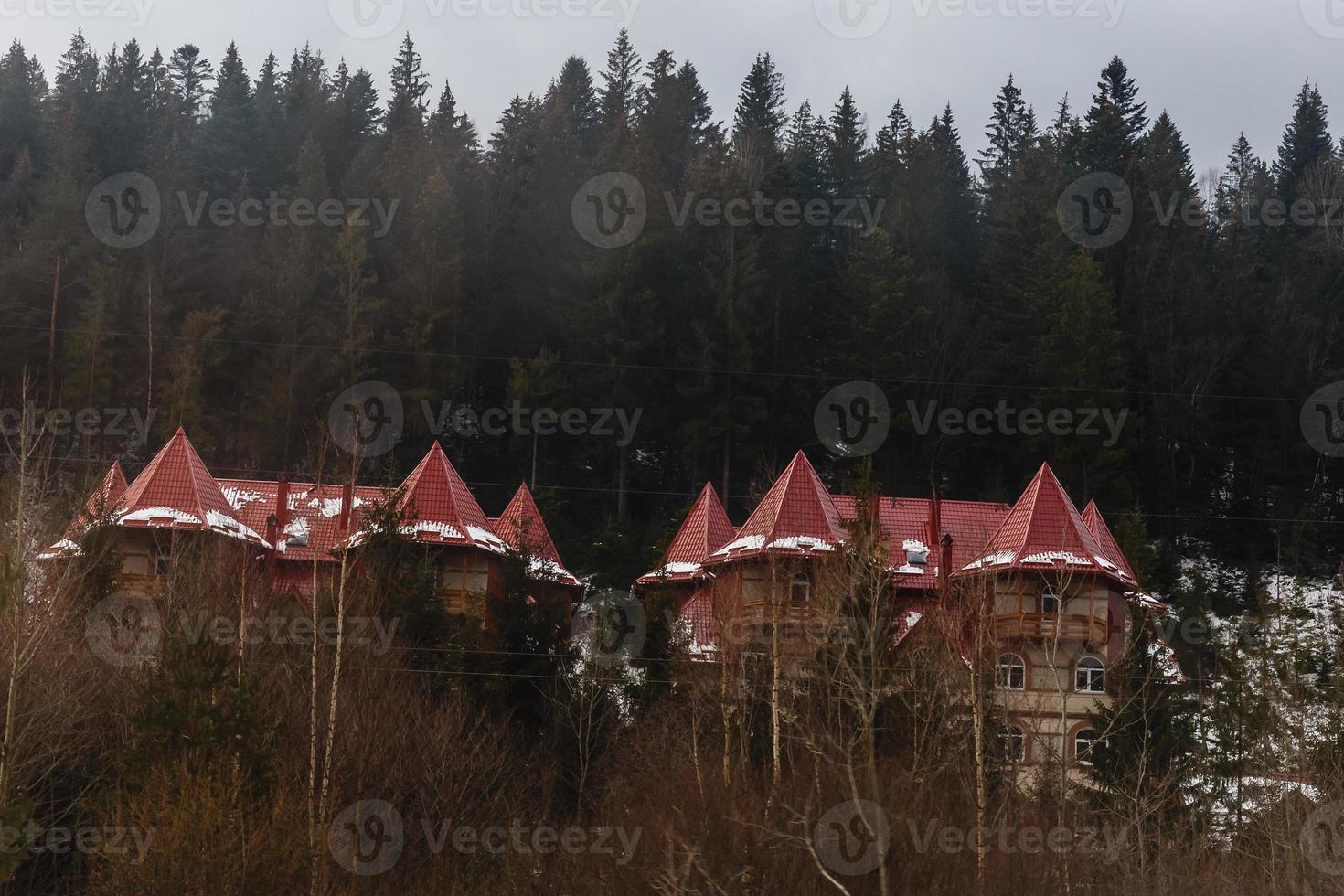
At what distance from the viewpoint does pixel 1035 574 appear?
1663 inches

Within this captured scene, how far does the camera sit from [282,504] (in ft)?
156

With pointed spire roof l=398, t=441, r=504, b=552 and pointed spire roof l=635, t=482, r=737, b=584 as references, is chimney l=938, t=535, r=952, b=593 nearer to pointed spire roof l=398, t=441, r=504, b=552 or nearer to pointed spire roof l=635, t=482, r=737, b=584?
pointed spire roof l=635, t=482, r=737, b=584

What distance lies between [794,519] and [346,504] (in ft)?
41.6

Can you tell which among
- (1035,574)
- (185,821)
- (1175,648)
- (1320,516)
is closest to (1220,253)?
(1320,516)

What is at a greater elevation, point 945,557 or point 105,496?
point 105,496

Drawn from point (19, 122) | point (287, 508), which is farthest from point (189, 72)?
point (287, 508)

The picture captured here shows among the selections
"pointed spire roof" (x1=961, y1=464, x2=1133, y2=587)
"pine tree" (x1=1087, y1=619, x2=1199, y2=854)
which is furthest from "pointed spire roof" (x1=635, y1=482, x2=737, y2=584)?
"pine tree" (x1=1087, y1=619, x2=1199, y2=854)

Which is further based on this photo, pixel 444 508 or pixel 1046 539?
pixel 444 508

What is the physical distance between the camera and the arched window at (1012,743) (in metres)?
31.8

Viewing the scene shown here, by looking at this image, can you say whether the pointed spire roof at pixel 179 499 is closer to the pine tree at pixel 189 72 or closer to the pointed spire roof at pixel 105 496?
the pointed spire roof at pixel 105 496

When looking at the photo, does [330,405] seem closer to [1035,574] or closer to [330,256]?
[330,256]

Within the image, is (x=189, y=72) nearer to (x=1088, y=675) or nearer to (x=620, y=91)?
(x=620, y=91)

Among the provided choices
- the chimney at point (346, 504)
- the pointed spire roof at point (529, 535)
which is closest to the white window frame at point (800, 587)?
the pointed spire roof at point (529, 535)

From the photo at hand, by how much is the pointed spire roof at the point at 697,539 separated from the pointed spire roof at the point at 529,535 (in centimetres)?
322
